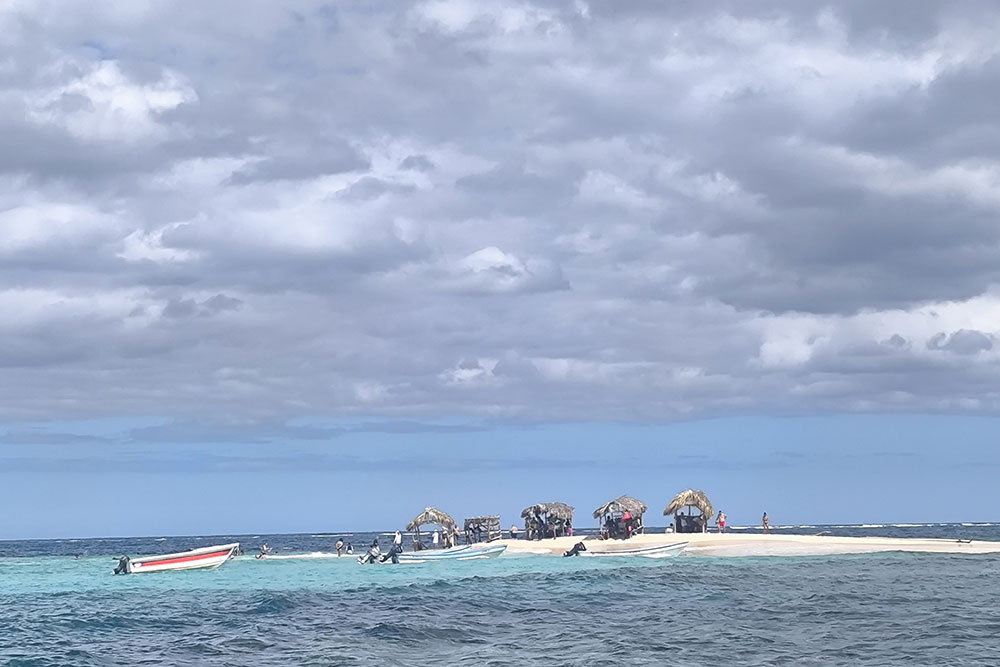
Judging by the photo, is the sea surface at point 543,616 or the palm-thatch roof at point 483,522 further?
the palm-thatch roof at point 483,522

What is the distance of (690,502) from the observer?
74.3m

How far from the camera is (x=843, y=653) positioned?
2844 centimetres

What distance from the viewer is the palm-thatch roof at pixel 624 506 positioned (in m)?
75.8

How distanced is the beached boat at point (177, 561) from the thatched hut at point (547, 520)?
77.9 feet

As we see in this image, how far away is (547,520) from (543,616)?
46.8 meters

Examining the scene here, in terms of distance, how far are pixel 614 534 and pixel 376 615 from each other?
39.8m

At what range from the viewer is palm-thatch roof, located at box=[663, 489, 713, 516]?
7419cm

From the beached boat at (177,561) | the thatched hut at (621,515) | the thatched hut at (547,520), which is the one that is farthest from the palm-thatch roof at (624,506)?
the beached boat at (177,561)

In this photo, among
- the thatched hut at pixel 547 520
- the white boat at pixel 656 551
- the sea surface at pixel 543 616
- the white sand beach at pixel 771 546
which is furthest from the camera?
the thatched hut at pixel 547 520

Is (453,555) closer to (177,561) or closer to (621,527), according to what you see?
(621,527)

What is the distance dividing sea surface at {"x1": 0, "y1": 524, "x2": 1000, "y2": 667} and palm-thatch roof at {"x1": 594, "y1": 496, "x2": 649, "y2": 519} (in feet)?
45.2

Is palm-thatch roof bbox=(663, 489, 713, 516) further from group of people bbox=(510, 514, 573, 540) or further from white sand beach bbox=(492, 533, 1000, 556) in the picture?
group of people bbox=(510, 514, 573, 540)

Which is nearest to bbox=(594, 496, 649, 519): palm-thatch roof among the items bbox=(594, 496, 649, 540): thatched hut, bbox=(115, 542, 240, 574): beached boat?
bbox=(594, 496, 649, 540): thatched hut

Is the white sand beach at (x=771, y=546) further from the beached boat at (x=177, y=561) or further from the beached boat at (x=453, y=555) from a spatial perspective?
the beached boat at (x=177, y=561)
